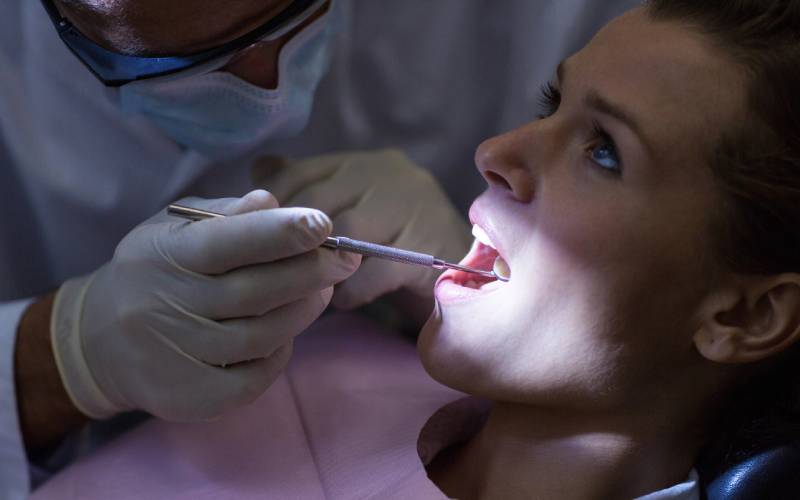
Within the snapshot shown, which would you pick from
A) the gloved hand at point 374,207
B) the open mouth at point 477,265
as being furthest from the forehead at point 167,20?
the open mouth at point 477,265

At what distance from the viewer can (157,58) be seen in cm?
134

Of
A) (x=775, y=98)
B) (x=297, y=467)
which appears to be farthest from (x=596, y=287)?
(x=297, y=467)

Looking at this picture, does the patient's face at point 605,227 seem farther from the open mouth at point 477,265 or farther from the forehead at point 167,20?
the forehead at point 167,20

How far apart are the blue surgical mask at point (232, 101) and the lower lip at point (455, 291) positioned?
45 cm

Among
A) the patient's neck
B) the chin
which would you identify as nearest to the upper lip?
the chin

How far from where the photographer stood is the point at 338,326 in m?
1.75

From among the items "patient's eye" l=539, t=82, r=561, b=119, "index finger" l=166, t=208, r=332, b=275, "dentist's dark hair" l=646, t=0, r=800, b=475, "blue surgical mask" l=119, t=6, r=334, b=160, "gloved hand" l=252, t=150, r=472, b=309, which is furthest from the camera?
"gloved hand" l=252, t=150, r=472, b=309

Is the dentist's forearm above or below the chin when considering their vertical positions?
below

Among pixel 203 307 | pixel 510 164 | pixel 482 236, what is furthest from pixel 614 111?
pixel 203 307

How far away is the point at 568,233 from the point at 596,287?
83 millimetres

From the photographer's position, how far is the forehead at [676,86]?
43.0 inches

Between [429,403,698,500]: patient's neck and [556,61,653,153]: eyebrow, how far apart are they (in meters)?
0.42

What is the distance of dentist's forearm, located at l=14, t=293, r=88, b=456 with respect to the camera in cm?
152

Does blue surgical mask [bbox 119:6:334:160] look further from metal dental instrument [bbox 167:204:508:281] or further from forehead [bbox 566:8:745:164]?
forehead [bbox 566:8:745:164]
